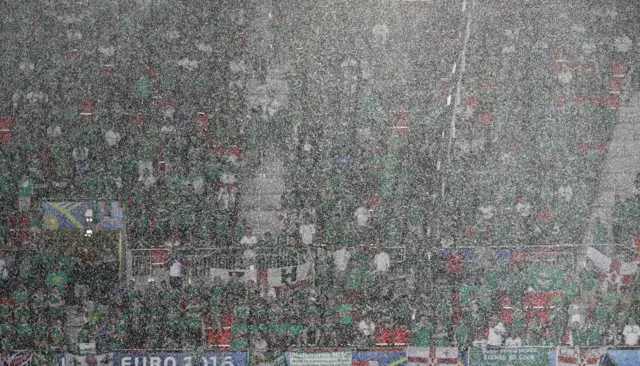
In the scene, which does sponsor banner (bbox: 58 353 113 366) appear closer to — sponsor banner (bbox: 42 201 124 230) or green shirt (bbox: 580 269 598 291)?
sponsor banner (bbox: 42 201 124 230)

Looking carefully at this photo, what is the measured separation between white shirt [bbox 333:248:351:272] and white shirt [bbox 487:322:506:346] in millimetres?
2550

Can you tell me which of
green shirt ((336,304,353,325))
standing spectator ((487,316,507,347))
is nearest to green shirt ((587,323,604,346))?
standing spectator ((487,316,507,347))

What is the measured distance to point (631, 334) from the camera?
506 inches

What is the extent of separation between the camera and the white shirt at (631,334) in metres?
12.8

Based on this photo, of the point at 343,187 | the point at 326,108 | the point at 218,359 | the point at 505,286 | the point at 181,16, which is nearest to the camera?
the point at 218,359

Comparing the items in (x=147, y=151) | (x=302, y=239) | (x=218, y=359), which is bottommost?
(x=218, y=359)

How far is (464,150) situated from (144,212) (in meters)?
5.68

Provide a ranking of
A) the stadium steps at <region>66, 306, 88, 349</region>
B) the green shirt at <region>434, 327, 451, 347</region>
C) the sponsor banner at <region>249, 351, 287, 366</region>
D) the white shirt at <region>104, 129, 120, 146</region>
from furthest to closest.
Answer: the white shirt at <region>104, 129, 120, 146</region> → the stadium steps at <region>66, 306, 88, 349</region> → the green shirt at <region>434, 327, 451, 347</region> → the sponsor banner at <region>249, 351, 287, 366</region>

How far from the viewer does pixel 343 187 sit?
15.1 meters

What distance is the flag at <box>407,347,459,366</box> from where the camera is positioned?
40.1 feet

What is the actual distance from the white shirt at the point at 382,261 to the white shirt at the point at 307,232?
1.16 m

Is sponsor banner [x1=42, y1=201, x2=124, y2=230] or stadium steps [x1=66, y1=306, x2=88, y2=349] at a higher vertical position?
sponsor banner [x1=42, y1=201, x2=124, y2=230]

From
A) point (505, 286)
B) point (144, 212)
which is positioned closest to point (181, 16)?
point (144, 212)

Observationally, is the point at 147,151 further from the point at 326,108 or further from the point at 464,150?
the point at 464,150
